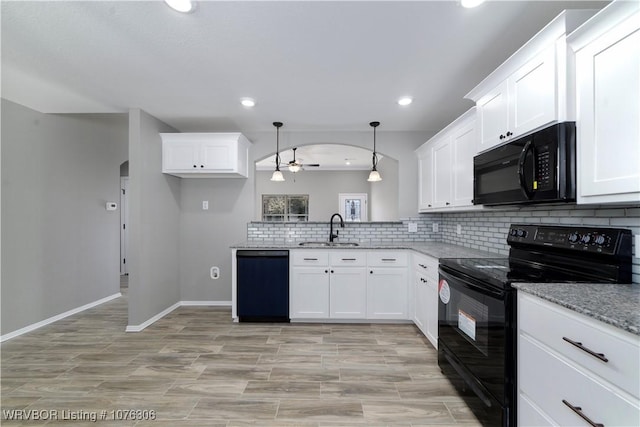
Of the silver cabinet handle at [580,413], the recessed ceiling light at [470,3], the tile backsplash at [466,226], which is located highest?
the recessed ceiling light at [470,3]

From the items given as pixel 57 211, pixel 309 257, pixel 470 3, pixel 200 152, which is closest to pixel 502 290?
pixel 470 3

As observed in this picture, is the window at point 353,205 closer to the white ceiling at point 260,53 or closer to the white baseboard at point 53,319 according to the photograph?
the white ceiling at point 260,53

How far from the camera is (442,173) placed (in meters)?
3.06

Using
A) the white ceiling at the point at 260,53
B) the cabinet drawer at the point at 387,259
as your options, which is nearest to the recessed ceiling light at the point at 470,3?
the white ceiling at the point at 260,53

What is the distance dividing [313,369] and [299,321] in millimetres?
1075

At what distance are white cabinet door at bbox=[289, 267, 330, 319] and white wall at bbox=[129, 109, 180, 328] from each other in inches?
64.0

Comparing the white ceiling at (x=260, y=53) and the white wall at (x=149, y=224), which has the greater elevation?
the white ceiling at (x=260, y=53)

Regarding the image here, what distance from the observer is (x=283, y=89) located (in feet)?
8.74

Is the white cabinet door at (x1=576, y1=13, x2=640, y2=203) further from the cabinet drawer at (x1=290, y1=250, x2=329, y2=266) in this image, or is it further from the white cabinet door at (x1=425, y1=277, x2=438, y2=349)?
the cabinet drawer at (x1=290, y1=250, x2=329, y2=266)

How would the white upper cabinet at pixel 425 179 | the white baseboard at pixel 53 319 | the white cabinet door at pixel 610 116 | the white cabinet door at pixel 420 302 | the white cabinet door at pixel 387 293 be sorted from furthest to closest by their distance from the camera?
1. the white upper cabinet at pixel 425 179
2. the white cabinet door at pixel 387 293
3. the white baseboard at pixel 53 319
4. the white cabinet door at pixel 420 302
5. the white cabinet door at pixel 610 116

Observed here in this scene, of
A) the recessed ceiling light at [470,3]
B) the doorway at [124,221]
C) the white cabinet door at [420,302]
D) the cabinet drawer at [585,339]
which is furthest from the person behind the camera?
the doorway at [124,221]

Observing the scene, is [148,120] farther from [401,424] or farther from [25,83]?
[401,424]

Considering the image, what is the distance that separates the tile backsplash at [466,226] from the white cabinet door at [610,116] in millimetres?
373

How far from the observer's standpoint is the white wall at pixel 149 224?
124 inches
